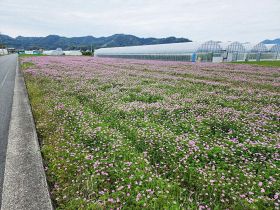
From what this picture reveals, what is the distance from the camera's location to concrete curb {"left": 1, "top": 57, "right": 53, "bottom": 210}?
389 cm

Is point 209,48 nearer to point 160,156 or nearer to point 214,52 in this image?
point 214,52

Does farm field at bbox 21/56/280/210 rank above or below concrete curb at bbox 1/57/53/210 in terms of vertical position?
above

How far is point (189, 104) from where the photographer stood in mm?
10461

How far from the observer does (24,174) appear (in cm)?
475

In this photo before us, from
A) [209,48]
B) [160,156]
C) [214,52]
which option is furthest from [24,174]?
[209,48]

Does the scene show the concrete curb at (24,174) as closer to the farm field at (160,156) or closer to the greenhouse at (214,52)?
the farm field at (160,156)

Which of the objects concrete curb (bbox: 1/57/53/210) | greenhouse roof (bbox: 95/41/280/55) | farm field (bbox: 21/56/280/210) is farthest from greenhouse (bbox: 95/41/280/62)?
concrete curb (bbox: 1/57/53/210)

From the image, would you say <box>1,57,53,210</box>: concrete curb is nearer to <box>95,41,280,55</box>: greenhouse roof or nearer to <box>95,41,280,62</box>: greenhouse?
<box>95,41,280,62</box>: greenhouse

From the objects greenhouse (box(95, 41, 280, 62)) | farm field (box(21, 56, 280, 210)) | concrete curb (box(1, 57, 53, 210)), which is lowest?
concrete curb (box(1, 57, 53, 210))

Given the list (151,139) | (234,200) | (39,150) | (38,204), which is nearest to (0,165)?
(39,150)

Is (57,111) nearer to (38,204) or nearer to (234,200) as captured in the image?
(38,204)

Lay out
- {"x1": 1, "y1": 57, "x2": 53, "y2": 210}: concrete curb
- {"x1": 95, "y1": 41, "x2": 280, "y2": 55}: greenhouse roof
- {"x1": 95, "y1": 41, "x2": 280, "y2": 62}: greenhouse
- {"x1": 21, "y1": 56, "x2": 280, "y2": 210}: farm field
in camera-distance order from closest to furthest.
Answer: {"x1": 1, "y1": 57, "x2": 53, "y2": 210}: concrete curb < {"x1": 21, "y1": 56, "x2": 280, "y2": 210}: farm field < {"x1": 95, "y1": 41, "x2": 280, "y2": 62}: greenhouse < {"x1": 95, "y1": 41, "x2": 280, "y2": 55}: greenhouse roof

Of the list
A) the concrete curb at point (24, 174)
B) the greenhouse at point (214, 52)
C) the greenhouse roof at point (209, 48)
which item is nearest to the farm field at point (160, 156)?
the concrete curb at point (24, 174)

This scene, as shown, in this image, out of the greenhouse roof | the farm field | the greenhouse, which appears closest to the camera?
the farm field
